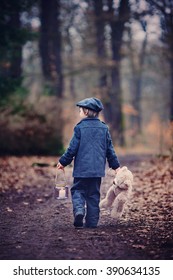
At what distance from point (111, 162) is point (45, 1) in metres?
13.2

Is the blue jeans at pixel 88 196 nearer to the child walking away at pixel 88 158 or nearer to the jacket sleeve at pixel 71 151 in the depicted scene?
the child walking away at pixel 88 158

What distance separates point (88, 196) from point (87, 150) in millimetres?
653

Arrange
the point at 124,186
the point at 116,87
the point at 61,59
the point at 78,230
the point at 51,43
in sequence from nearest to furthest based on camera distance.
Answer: the point at 78,230
the point at 124,186
the point at 51,43
the point at 61,59
the point at 116,87

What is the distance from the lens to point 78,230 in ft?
18.9

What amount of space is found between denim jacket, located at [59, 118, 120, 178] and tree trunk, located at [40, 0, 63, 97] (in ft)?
38.9

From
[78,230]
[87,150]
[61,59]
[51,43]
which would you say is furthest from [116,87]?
[78,230]

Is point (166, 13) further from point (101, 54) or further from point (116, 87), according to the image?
point (116, 87)

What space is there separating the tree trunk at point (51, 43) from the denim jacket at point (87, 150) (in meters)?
11.8

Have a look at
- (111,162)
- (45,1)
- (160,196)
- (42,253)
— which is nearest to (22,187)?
(160,196)

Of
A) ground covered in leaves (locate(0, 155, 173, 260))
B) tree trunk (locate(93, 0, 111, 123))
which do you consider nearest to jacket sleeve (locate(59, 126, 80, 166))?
ground covered in leaves (locate(0, 155, 173, 260))

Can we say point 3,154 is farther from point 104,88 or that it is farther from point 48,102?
point 104,88

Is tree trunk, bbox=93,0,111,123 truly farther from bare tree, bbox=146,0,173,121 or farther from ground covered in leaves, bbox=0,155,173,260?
ground covered in leaves, bbox=0,155,173,260

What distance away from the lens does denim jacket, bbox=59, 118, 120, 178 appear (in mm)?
5895

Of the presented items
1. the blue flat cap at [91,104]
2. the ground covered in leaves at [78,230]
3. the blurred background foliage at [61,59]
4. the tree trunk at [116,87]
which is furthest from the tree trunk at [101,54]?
the blue flat cap at [91,104]
